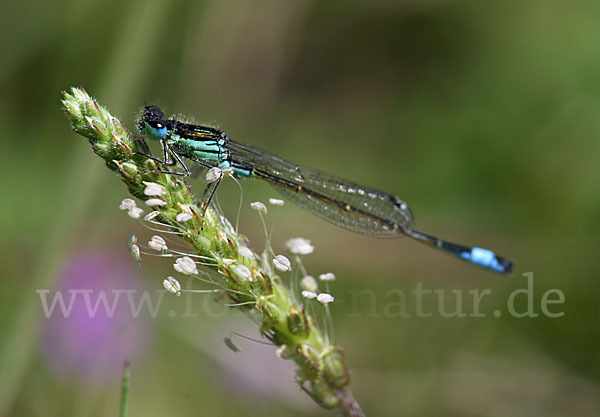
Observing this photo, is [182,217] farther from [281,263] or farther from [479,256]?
[479,256]

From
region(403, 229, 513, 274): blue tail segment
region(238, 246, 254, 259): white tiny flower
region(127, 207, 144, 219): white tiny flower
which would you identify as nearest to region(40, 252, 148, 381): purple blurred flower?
region(127, 207, 144, 219): white tiny flower

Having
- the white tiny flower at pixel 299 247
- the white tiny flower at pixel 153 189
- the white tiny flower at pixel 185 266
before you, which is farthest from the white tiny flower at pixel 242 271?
the white tiny flower at pixel 153 189

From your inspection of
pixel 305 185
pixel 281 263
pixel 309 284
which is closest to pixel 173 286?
pixel 281 263

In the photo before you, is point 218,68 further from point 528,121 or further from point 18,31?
point 528,121

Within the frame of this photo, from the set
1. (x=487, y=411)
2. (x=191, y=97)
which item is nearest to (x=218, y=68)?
(x=191, y=97)

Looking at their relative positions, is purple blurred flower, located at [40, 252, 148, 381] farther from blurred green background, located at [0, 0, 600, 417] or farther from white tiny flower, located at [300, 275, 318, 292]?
white tiny flower, located at [300, 275, 318, 292]

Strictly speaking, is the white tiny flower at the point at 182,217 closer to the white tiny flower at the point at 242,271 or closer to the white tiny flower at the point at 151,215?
the white tiny flower at the point at 151,215
